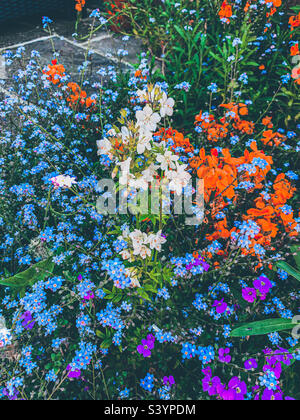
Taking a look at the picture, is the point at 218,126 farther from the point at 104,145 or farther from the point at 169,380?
the point at 169,380

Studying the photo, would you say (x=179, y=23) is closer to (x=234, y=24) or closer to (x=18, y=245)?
(x=234, y=24)

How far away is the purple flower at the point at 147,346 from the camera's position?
1.50 meters

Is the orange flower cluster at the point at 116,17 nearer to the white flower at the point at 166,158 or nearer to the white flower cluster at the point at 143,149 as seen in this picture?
the white flower cluster at the point at 143,149

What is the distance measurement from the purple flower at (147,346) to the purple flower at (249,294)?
547mm

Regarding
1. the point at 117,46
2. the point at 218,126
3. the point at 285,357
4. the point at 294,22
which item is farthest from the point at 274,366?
the point at 117,46

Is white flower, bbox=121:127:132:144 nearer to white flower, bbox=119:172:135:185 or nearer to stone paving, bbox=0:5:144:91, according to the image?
white flower, bbox=119:172:135:185

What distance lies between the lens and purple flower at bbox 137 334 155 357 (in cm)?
150

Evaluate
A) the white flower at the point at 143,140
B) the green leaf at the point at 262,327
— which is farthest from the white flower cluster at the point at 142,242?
the green leaf at the point at 262,327

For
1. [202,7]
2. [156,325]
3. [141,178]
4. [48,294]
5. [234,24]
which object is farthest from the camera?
[202,7]

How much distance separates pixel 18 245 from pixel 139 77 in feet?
5.44

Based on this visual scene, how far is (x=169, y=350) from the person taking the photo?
1.59 meters

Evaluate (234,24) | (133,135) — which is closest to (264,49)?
(234,24)

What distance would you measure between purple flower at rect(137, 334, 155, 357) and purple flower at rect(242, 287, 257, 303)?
Answer: 55 centimetres

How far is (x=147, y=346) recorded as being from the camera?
152 cm
